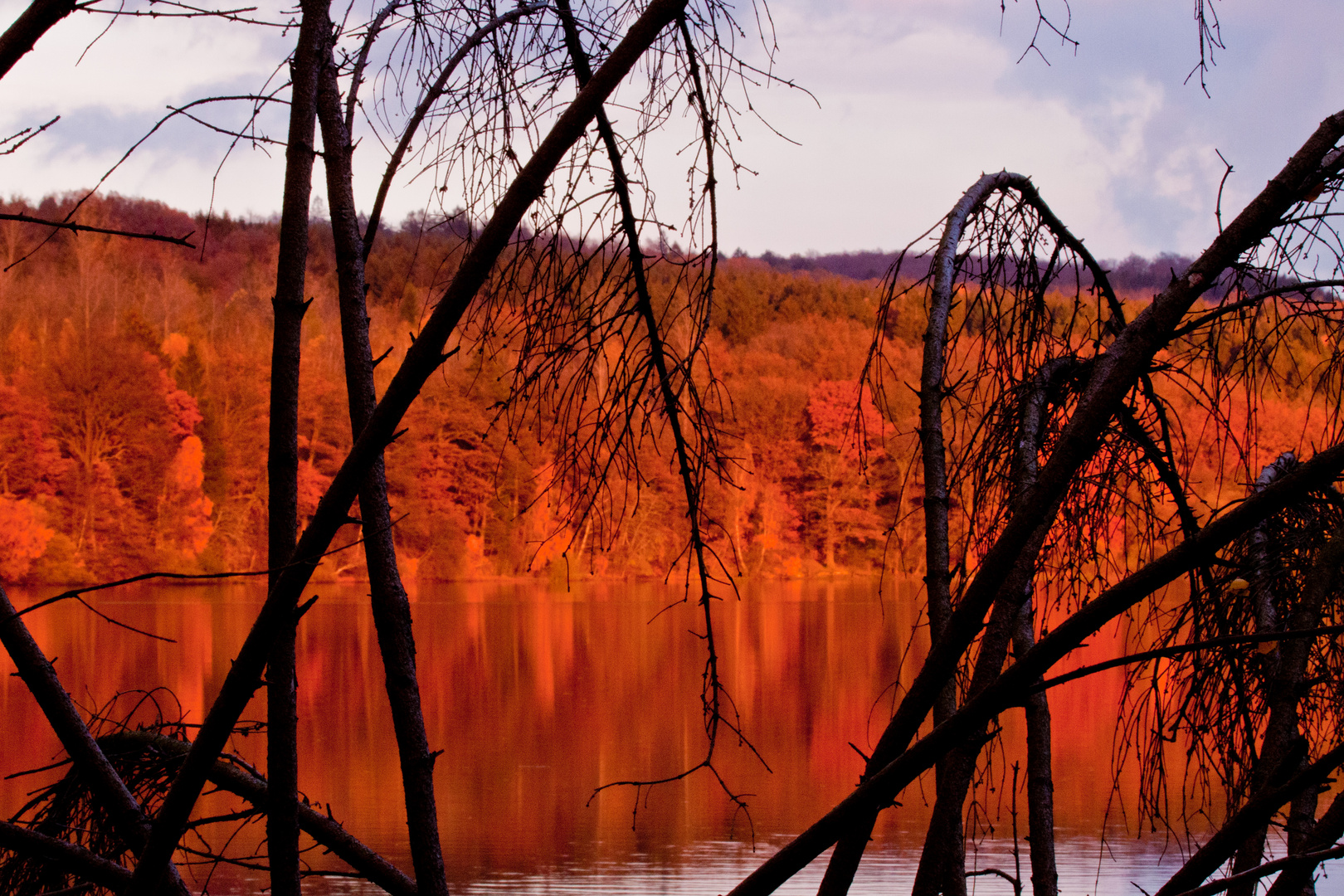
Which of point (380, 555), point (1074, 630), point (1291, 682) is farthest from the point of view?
point (1291, 682)

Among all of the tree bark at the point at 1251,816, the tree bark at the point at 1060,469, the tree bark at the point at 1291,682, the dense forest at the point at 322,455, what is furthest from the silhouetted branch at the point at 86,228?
the dense forest at the point at 322,455

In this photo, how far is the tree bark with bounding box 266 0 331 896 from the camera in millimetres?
1029

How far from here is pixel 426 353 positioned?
2.29 ft

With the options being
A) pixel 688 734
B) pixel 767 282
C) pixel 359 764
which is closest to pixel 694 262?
pixel 359 764

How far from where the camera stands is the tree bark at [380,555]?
48.0 inches

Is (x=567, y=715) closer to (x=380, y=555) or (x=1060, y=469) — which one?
(x=380, y=555)

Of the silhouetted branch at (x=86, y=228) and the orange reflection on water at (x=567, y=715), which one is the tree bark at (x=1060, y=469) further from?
the orange reflection on water at (x=567, y=715)

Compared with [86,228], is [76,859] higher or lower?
lower

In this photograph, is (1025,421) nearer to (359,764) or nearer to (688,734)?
(359,764)

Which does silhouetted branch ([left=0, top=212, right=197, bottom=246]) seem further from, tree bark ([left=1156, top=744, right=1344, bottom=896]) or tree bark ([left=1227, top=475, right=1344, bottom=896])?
tree bark ([left=1227, top=475, right=1344, bottom=896])

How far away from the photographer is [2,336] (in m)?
36.7

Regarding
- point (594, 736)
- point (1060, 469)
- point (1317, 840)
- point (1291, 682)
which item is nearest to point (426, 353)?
point (1060, 469)

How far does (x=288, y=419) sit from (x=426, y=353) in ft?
1.30

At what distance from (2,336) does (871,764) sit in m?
41.8
